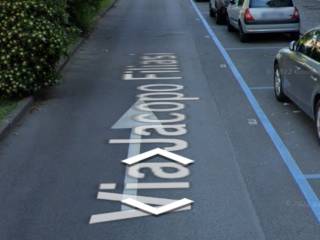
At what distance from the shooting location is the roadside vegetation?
11.2 m

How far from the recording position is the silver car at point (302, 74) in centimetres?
870

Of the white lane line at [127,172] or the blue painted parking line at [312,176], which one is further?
the blue painted parking line at [312,176]

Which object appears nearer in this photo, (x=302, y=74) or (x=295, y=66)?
(x=302, y=74)

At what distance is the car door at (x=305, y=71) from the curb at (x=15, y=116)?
439cm

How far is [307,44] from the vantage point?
972 cm

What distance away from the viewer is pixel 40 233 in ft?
19.6

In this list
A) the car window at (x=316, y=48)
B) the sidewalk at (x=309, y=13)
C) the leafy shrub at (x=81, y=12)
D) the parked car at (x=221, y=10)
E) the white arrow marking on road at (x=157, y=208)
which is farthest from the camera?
the parked car at (x=221, y=10)

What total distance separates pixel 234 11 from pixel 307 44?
1073 centimetres

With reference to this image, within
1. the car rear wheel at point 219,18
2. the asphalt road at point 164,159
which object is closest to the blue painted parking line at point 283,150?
the asphalt road at point 164,159

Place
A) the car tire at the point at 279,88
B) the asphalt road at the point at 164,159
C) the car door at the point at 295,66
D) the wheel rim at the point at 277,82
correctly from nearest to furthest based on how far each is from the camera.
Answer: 1. the asphalt road at the point at 164,159
2. the car door at the point at 295,66
3. the car tire at the point at 279,88
4. the wheel rim at the point at 277,82

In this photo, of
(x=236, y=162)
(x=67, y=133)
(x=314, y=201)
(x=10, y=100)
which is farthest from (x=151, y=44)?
(x=314, y=201)

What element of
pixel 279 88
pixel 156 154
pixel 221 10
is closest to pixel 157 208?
pixel 156 154

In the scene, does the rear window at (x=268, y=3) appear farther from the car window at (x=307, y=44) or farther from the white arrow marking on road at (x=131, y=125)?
the car window at (x=307, y=44)

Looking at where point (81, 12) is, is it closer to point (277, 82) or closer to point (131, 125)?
point (277, 82)
